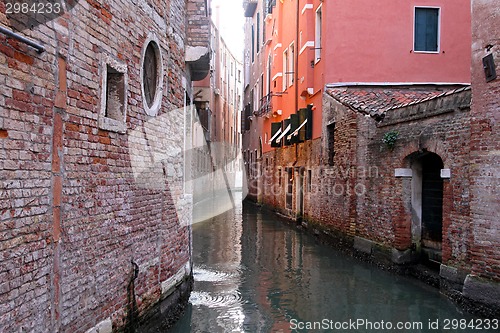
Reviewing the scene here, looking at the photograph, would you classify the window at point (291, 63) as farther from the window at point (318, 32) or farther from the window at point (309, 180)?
the window at point (309, 180)

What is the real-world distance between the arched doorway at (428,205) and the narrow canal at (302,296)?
0.69 m

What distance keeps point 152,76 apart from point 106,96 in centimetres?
121

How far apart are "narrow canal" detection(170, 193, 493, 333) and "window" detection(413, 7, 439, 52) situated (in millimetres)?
5677

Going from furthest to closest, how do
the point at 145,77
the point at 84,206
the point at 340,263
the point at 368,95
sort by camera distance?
the point at 368,95 → the point at 340,263 → the point at 145,77 → the point at 84,206

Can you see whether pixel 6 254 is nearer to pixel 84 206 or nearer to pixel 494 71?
pixel 84 206

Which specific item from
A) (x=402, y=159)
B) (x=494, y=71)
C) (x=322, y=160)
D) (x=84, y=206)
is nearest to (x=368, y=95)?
(x=322, y=160)

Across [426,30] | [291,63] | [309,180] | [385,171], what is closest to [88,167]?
[385,171]

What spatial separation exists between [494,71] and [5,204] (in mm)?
5724

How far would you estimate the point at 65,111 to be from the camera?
3551 mm

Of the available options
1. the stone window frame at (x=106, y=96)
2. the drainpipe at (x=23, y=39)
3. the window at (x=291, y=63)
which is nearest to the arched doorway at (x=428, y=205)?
the stone window frame at (x=106, y=96)

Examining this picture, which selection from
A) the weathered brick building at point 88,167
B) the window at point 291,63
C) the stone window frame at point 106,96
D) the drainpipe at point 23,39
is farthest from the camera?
the window at point 291,63

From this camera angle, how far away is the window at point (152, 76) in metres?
5.32

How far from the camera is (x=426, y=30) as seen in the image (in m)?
12.9

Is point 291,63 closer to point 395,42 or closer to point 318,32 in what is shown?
point 318,32
